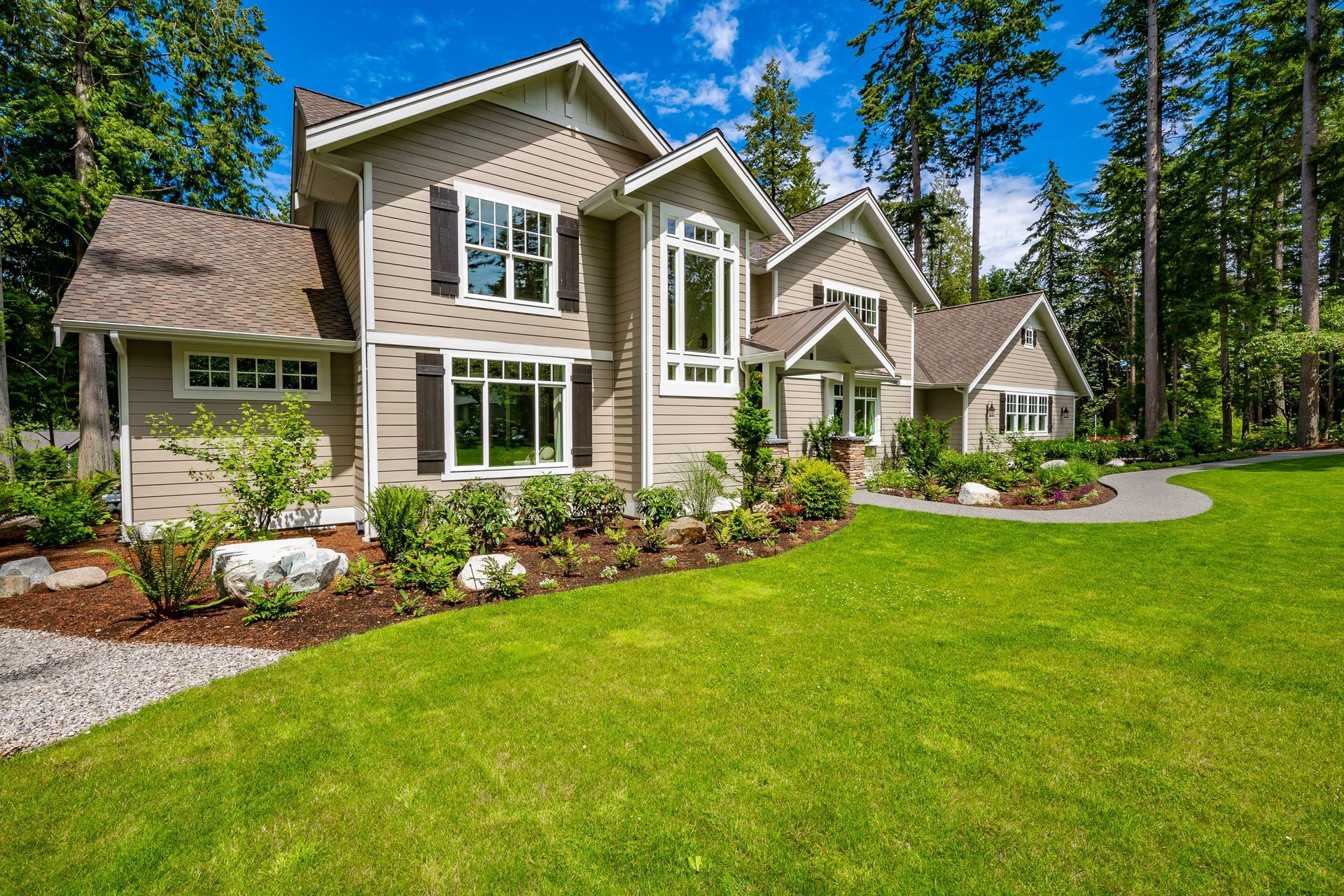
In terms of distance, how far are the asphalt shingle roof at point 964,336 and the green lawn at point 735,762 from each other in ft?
43.4

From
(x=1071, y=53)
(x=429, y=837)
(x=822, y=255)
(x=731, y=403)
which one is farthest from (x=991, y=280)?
(x=429, y=837)

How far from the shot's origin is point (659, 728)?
3.41m

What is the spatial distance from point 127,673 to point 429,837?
3.42 meters

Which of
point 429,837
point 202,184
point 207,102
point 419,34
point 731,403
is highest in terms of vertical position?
point 207,102

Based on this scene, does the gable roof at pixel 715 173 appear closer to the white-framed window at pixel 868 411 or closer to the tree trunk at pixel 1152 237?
the white-framed window at pixel 868 411

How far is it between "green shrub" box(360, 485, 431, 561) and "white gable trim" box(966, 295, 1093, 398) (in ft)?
53.3

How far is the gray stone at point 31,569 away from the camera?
6.20 m

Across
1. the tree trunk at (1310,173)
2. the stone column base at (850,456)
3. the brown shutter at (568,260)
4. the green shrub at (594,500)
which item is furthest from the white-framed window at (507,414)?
the tree trunk at (1310,173)

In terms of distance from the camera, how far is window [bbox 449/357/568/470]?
8.86 m

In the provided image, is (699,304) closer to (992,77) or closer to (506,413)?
(506,413)

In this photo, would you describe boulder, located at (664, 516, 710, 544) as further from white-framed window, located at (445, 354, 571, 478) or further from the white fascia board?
the white fascia board

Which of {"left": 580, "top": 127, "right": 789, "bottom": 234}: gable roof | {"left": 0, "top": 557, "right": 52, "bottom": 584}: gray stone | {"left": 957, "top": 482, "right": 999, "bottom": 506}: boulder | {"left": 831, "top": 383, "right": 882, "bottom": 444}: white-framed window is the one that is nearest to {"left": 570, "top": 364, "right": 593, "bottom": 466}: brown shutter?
{"left": 580, "top": 127, "right": 789, "bottom": 234}: gable roof

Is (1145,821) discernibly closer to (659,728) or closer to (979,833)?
(979,833)

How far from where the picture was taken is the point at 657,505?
876 centimetres
